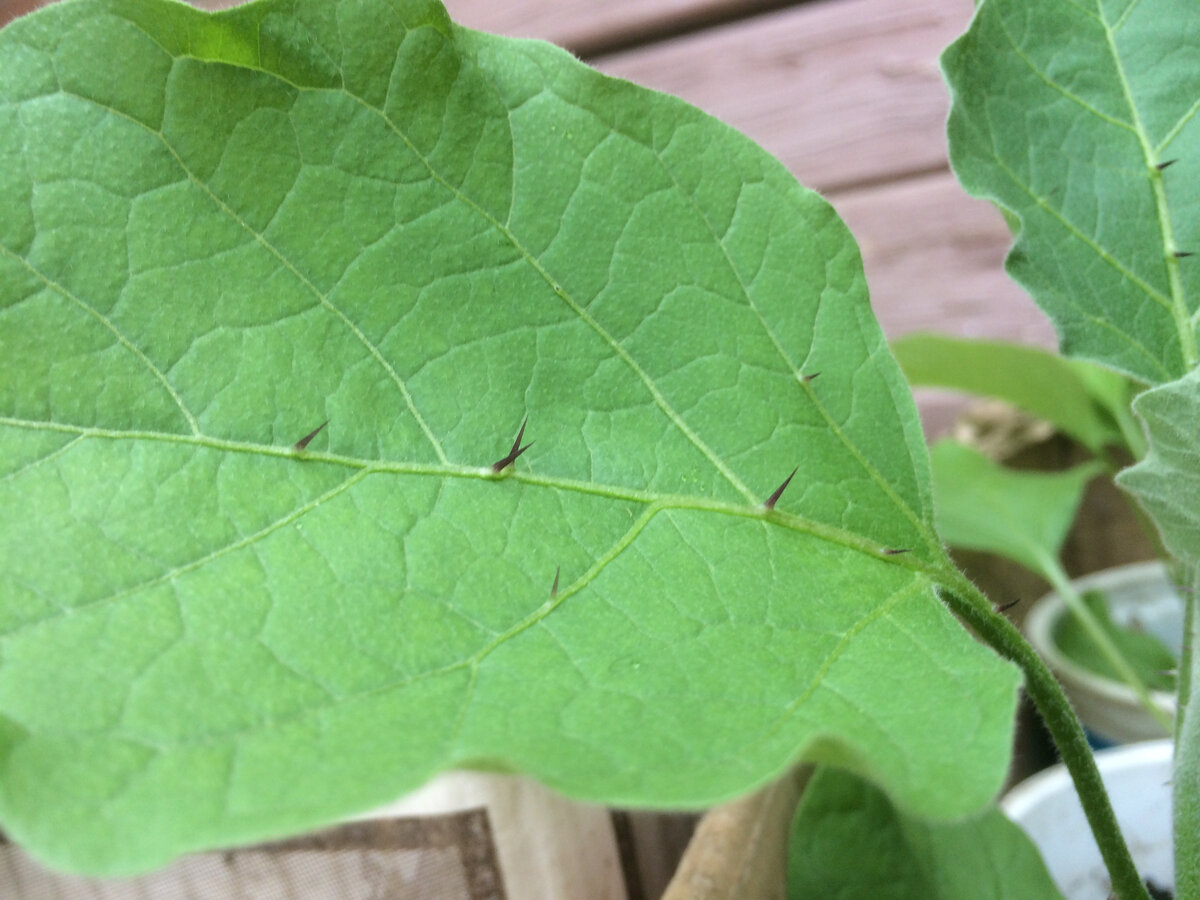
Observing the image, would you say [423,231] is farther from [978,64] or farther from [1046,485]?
[1046,485]

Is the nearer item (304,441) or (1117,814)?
(304,441)

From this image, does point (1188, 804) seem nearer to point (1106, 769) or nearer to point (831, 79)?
point (1106, 769)

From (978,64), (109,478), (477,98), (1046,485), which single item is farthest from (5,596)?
(1046,485)

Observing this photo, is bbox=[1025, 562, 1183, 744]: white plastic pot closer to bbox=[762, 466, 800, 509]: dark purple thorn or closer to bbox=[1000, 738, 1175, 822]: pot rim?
bbox=[1000, 738, 1175, 822]: pot rim

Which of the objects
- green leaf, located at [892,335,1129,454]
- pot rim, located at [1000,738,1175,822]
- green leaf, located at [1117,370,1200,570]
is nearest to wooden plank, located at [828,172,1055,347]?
green leaf, located at [892,335,1129,454]

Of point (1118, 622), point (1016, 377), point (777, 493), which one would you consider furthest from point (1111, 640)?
point (777, 493)

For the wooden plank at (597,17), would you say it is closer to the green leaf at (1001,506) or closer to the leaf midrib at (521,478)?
the green leaf at (1001,506)
